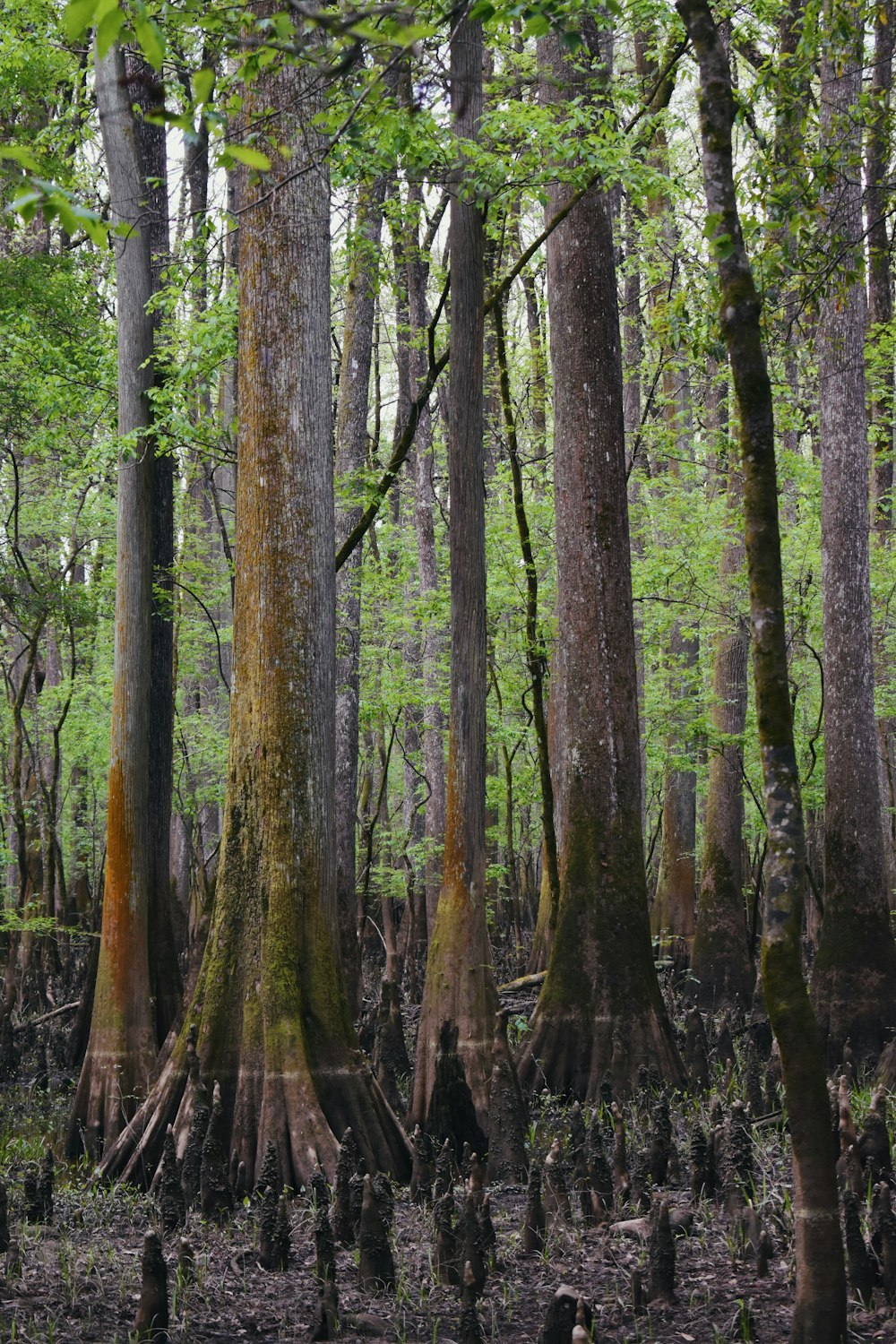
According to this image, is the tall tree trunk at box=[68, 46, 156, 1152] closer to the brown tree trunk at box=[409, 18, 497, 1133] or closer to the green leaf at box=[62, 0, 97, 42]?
the brown tree trunk at box=[409, 18, 497, 1133]

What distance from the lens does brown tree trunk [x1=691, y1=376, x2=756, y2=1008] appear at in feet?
39.3

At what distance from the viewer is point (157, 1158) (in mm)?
5910

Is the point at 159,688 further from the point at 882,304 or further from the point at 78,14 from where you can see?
the point at 882,304

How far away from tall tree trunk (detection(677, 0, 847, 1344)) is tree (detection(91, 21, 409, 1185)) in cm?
258

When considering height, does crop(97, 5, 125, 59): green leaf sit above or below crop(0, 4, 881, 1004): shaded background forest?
below

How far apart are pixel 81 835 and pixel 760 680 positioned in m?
18.6

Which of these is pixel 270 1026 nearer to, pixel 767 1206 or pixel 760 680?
pixel 767 1206

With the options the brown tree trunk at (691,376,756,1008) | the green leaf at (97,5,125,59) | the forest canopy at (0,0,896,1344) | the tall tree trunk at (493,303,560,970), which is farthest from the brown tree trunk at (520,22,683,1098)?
the green leaf at (97,5,125,59)

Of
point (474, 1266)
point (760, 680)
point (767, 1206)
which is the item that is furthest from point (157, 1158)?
point (760, 680)

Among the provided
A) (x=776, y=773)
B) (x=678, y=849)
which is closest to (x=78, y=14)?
(x=776, y=773)

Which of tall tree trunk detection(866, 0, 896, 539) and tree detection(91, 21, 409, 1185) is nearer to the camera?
tree detection(91, 21, 409, 1185)

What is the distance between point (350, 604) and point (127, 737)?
4.44 meters

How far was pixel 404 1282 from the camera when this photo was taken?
166 inches

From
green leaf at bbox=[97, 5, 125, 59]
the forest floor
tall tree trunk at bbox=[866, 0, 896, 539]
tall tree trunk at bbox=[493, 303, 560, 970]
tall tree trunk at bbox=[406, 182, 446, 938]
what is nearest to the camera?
green leaf at bbox=[97, 5, 125, 59]
